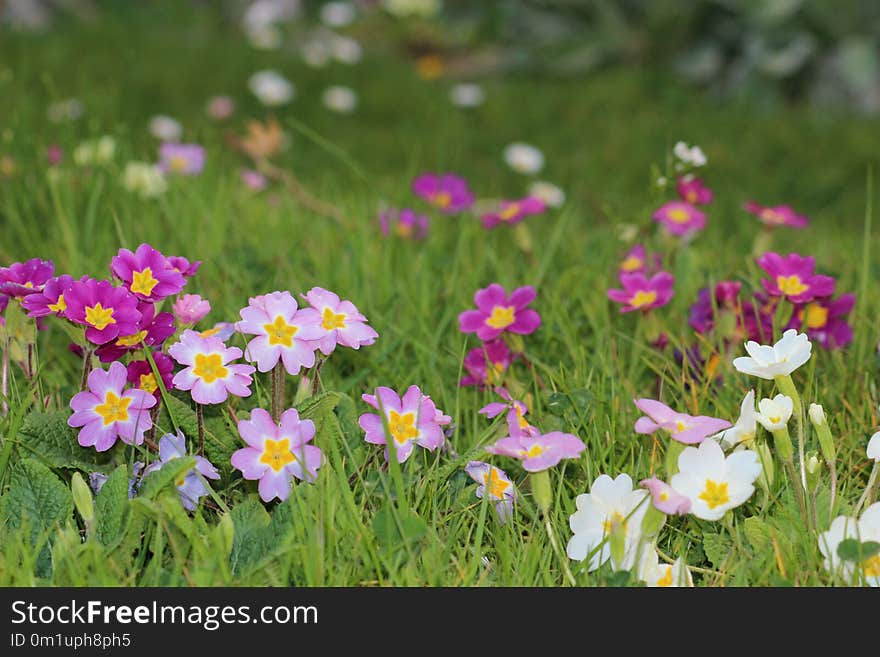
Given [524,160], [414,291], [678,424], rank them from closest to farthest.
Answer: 1. [678,424]
2. [414,291]
3. [524,160]

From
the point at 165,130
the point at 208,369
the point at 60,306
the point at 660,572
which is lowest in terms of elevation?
the point at 660,572

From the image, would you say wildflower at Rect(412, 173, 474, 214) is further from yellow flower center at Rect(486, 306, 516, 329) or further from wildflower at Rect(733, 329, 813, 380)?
wildflower at Rect(733, 329, 813, 380)

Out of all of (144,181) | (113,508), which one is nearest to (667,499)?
(113,508)

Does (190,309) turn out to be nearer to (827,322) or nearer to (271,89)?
(827,322)

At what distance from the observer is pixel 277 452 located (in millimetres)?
1509

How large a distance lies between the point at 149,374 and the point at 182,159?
1.77 metres

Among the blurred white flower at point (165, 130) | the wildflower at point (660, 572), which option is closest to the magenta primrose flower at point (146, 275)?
the wildflower at point (660, 572)

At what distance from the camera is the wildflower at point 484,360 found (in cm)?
196

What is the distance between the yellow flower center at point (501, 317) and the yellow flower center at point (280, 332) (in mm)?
507

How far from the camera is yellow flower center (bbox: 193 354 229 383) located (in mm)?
1531

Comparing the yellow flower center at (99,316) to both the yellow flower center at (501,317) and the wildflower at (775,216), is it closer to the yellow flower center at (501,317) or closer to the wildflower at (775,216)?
the yellow flower center at (501,317)

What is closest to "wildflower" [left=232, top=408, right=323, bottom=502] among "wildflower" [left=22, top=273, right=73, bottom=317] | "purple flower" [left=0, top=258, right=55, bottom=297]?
"wildflower" [left=22, top=273, right=73, bottom=317]

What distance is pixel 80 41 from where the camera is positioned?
5.59 meters

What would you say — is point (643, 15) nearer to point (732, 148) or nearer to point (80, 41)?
point (732, 148)
